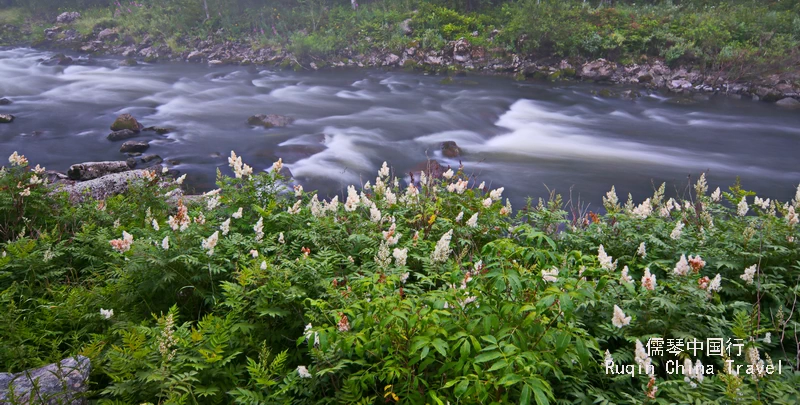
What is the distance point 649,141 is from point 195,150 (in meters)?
12.0

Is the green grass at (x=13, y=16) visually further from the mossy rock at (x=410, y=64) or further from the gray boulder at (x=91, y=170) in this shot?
the gray boulder at (x=91, y=170)

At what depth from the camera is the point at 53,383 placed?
2.60 meters

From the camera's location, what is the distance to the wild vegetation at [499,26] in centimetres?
1659

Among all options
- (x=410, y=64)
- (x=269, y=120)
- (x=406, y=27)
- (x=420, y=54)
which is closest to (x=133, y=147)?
(x=269, y=120)

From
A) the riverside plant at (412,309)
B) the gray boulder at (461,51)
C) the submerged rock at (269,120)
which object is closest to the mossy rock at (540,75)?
the gray boulder at (461,51)

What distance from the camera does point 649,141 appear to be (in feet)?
40.9

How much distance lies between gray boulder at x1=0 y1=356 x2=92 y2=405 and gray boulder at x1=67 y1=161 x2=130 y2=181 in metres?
7.55

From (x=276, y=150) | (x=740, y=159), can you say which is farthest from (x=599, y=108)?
(x=276, y=150)

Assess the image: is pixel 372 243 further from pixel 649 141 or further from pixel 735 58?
pixel 735 58

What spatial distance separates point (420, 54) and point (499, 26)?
13.2 ft

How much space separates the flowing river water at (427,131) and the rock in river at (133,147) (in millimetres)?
226

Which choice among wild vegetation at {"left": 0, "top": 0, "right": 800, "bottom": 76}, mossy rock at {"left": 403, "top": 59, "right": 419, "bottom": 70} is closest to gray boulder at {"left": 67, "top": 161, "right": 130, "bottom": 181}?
mossy rock at {"left": 403, "top": 59, "right": 419, "bottom": 70}

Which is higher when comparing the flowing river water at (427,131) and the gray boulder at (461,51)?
the gray boulder at (461,51)

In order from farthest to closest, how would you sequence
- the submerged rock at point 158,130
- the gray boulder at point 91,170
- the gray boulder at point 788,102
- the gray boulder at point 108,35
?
1. the gray boulder at point 108,35
2. the gray boulder at point 788,102
3. the submerged rock at point 158,130
4. the gray boulder at point 91,170
